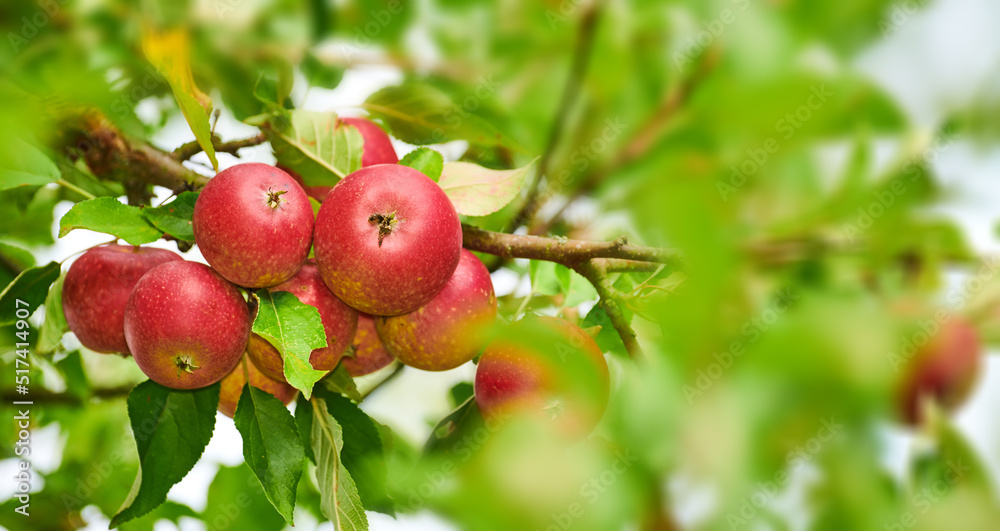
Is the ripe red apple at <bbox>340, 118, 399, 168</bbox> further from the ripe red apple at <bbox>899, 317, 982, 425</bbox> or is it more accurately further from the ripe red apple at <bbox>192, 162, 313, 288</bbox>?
the ripe red apple at <bbox>899, 317, 982, 425</bbox>

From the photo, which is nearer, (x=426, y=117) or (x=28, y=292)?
(x=28, y=292)

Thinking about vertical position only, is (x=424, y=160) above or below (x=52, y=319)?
above

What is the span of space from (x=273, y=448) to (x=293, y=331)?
181 mm

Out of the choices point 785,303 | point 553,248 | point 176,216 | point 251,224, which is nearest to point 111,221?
point 176,216

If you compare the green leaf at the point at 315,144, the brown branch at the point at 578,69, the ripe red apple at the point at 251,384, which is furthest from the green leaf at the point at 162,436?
the brown branch at the point at 578,69

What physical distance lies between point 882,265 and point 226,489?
3.80 ft

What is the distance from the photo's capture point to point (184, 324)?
75 centimetres

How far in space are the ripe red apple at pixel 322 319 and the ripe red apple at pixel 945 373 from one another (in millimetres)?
634

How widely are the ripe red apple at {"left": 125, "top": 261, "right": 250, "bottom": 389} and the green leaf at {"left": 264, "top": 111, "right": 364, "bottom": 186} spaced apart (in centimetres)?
19

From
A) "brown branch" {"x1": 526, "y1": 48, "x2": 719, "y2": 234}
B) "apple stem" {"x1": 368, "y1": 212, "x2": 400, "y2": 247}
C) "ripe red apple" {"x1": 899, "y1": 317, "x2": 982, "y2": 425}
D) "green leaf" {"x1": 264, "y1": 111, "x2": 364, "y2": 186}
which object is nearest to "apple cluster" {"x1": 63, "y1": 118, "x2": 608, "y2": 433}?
"apple stem" {"x1": 368, "y1": 212, "x2": 400, "y2": 247}

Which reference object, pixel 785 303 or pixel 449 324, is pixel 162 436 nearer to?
pixel 449 324

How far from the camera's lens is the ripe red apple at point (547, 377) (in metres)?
0.26

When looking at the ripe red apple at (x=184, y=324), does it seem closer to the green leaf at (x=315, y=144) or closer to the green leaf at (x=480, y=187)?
the green leaf at (x=315, y=144)

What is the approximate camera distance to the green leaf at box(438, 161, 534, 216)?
2.93 feet
